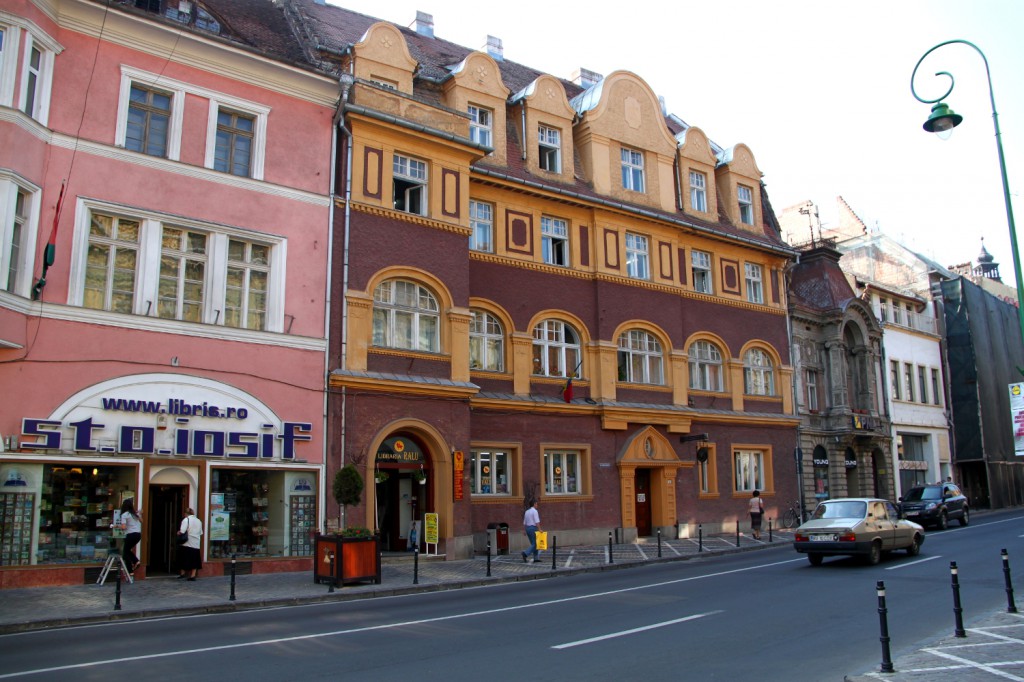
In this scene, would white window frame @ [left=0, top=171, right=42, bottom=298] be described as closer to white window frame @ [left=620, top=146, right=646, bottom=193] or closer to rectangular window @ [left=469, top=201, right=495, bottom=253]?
rectangular window @ [left=469, top=201, right=495, bottom=253]

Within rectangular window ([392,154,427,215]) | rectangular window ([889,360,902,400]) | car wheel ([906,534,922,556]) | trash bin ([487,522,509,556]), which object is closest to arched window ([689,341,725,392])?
trash bin ([487,522,509,556])

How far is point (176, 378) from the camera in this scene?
18.9m

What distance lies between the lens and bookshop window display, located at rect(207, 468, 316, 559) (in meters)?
19.3

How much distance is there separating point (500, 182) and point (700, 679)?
2009 cm

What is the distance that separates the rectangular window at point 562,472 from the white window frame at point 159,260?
1024cm

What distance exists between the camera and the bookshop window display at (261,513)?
19312mm

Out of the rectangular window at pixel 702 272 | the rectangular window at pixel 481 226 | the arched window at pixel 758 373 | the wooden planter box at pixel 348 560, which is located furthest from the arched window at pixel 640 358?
the wooden planter box at pixel 348 560

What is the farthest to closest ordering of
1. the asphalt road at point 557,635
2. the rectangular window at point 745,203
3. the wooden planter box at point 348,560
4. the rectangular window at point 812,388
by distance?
the rectangular window at point 812,388
the rectangular window at point 745,203
the wooden planter box at point 348,560
the asphalt road at point 557,635

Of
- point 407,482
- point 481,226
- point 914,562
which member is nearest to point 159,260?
point 407,482

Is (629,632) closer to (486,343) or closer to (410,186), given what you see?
(486,343)

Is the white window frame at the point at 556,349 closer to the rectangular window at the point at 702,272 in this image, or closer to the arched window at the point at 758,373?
the rectangular window at the point at 702,272

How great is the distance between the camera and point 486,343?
2622 cm

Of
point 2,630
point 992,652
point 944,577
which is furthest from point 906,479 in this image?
point 2,630

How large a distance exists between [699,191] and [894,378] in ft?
54.4
